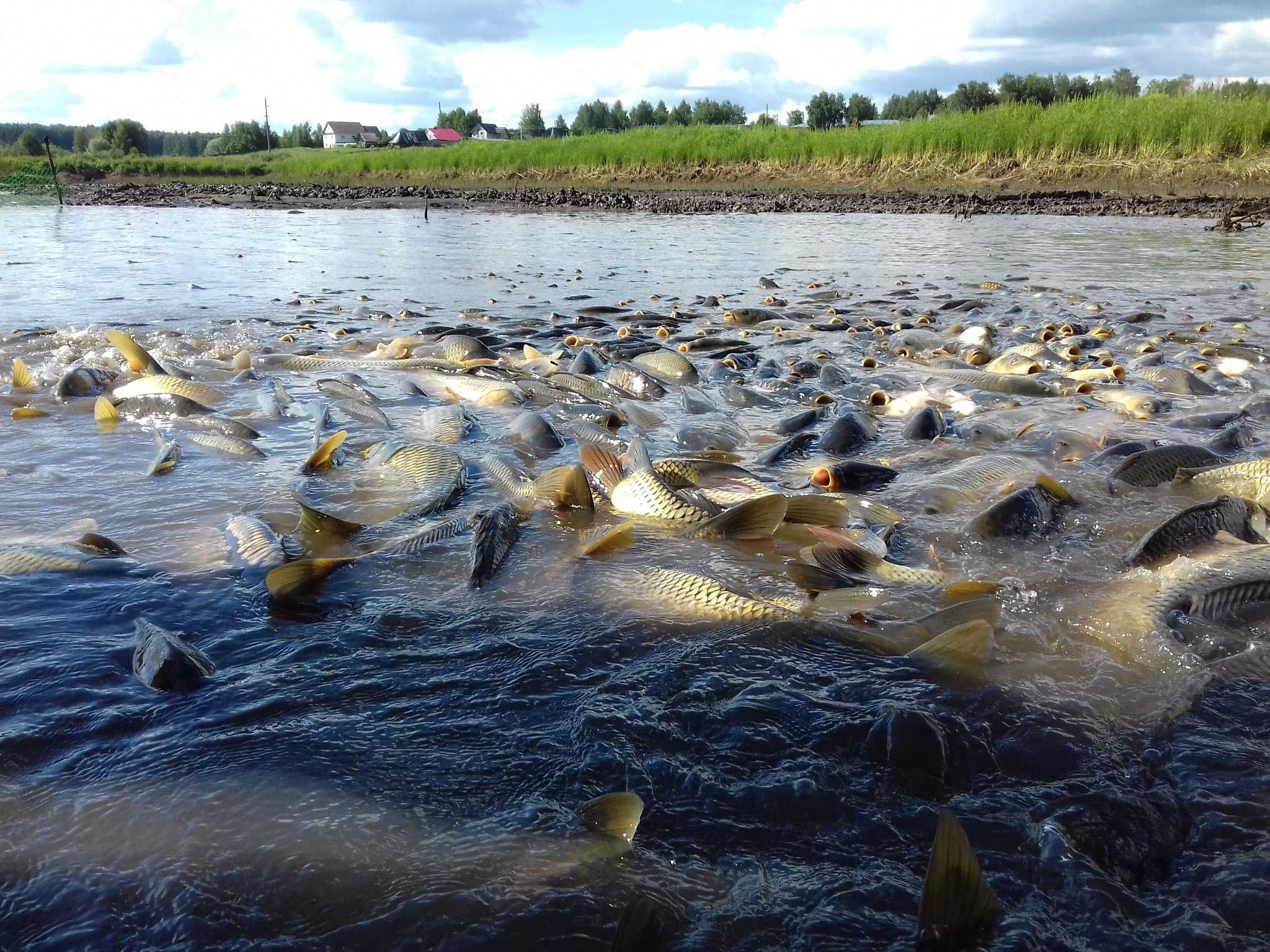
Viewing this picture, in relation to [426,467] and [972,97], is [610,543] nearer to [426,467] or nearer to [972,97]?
[426,467]

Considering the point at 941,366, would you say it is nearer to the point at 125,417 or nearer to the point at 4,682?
the point at 125,417

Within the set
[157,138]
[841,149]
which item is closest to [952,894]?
[841,149]

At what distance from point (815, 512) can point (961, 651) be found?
4.03ft

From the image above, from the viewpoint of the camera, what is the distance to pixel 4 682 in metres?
2.48

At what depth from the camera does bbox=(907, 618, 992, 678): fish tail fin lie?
8.36 ft

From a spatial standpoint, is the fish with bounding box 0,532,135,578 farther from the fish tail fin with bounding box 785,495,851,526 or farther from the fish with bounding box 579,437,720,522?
the fish tail fin with bounding box 785,495,851,526

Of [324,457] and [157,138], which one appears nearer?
[324,457]

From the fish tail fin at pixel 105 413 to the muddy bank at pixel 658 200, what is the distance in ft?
62.7

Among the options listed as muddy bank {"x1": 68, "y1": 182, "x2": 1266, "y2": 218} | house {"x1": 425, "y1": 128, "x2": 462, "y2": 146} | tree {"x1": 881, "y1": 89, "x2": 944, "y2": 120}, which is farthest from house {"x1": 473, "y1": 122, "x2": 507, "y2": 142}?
muddy bank {"x1": 68, "y1": 182, "x2": 1266, "y2": 218}

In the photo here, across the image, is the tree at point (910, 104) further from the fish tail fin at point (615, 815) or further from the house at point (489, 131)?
the fish tail fin at point (615, 815)

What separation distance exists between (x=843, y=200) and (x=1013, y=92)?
30.3 metres

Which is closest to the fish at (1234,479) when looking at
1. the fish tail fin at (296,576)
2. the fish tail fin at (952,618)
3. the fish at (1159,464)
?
the fish at (1159,464)

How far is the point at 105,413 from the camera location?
5273 mm

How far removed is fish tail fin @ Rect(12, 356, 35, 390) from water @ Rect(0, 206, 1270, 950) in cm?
221
